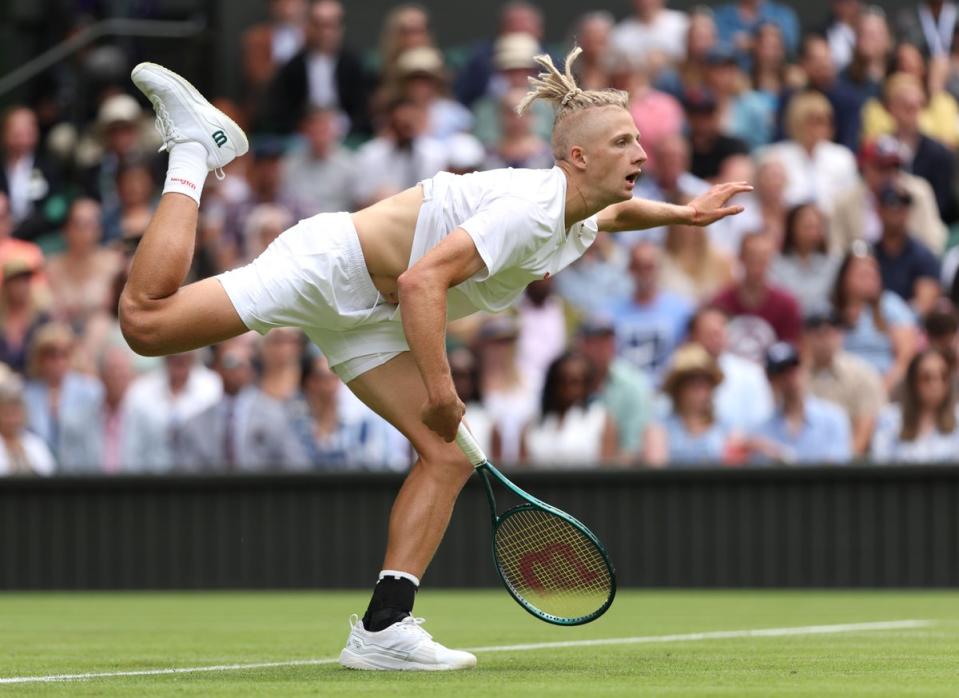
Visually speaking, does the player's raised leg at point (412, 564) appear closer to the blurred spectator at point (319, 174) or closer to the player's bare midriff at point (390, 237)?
the player's bare midriff at point (390, 237)

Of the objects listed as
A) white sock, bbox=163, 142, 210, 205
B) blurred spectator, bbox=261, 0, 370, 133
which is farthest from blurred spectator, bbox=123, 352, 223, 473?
white sock, bbox=163, 142, 210, 205

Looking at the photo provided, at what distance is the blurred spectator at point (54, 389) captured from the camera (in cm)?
1241

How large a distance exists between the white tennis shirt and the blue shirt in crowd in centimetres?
579

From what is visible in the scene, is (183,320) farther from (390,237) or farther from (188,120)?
(188,120)

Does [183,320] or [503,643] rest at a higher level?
[183,320]

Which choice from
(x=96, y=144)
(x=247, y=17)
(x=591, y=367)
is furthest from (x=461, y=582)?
(x=247, y=17)

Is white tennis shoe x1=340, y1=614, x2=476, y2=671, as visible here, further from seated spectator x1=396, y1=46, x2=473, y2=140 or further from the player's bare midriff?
seated spectator x1=396, y1=46, x2=473, y2=140

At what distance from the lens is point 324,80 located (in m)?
15.0

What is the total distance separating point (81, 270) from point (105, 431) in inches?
63.8

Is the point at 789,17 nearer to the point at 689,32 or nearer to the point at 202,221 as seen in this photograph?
the point at 689,32

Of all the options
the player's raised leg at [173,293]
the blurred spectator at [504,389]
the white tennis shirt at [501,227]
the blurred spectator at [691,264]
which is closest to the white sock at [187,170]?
the player's raised leg at [173,293]

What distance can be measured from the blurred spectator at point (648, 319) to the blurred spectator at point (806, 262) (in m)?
0.67

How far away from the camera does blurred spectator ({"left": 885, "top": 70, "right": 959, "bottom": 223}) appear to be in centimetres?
1293

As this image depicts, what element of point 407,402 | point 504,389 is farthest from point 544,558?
point 504,389
